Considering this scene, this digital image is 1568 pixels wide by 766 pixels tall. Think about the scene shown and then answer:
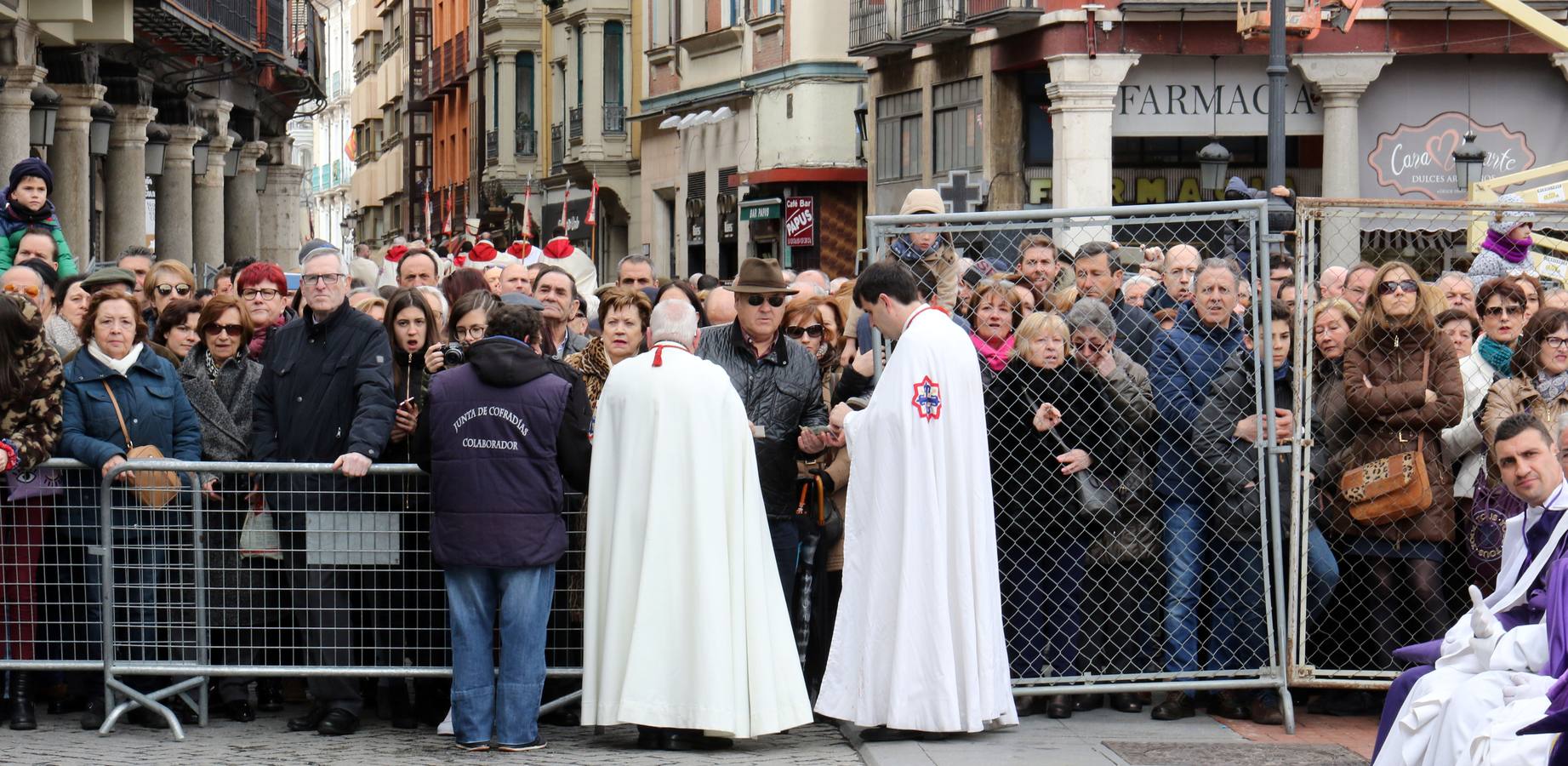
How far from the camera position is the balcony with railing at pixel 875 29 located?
108 ft

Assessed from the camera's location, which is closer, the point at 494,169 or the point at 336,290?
the point at 336,290

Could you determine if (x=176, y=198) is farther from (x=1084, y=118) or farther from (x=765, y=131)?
(x=1084, y=118)

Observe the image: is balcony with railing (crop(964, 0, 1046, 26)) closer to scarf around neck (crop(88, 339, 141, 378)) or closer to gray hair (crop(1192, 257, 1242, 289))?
gray hair (crop(1192, 257, 1242, 289))

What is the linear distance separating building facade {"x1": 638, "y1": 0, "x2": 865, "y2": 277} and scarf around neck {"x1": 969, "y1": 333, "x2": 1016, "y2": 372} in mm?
26844

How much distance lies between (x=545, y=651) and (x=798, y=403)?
1.46 meters

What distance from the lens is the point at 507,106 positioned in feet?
183

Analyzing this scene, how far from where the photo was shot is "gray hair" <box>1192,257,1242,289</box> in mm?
9031

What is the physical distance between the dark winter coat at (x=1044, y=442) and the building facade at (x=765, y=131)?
2695 cm

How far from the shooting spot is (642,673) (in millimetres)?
8305

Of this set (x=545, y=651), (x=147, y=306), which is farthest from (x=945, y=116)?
(x=545, y=651)

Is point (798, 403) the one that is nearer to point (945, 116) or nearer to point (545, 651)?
point (545, 651)

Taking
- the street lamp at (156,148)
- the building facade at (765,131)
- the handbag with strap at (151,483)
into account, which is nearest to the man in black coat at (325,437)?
the handbag with strap at (151,483)

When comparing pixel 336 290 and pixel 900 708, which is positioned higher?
pixel 336 290

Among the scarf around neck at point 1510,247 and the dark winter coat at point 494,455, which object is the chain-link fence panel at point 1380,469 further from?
the scarf around neck at point 1510,247
